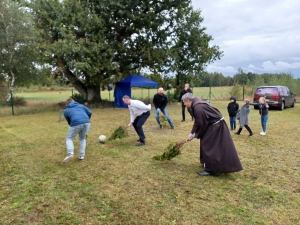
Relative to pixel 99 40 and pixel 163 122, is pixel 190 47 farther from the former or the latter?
pixel 163 122

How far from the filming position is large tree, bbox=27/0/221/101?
14750 mm

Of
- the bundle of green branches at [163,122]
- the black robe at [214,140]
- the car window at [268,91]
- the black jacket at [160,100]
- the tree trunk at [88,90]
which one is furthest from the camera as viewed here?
the tree trunk at [88,90]

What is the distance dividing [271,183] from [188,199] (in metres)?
1.75

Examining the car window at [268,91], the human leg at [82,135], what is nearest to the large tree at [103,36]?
the car window at [268,91]

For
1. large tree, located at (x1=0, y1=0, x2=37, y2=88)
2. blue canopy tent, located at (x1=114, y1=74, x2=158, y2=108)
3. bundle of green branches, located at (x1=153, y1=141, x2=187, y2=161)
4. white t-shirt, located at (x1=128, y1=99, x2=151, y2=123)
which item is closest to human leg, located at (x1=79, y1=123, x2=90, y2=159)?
white t-shirt, located at (x1=128, y1=99, x2=151, y2=123)

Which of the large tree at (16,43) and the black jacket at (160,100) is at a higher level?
the large tree at (16,43)

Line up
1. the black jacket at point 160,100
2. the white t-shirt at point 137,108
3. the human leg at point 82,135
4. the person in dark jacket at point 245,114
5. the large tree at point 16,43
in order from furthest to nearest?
the large tree at point 16,43
the black jacket at point 160,100
the person in dark jacket at point 245,114
the white t-shirt at point 137,108
the human leg at point 82,135

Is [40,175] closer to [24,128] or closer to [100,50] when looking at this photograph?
[24,128]

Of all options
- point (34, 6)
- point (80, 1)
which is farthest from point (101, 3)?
point (34, 6)

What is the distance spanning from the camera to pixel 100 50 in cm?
1546

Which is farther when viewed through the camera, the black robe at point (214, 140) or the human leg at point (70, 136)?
the human leg at point (70, 136)

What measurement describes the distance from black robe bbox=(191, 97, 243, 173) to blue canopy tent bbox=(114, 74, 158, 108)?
12830 mm

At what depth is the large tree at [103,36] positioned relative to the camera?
1475 centimetres

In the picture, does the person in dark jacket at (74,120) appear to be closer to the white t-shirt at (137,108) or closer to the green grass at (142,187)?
the green grass at (142,187)
